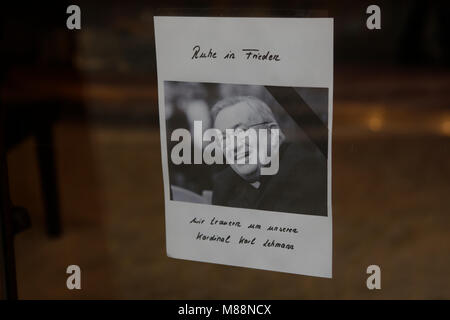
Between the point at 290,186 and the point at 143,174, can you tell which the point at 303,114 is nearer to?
the point at 290,186

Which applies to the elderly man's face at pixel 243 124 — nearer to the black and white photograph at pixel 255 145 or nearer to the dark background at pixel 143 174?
the black and white photograph at pixel 255 145

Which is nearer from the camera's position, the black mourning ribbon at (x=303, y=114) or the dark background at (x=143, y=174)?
the black mourning ribbon at (x=303, y=114)

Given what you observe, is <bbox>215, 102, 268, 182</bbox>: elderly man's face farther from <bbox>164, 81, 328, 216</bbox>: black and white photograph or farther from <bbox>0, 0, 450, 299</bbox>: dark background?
<bbox>0, 0, 450, 299</bbox>: dark background

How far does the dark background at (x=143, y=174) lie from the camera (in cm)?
74

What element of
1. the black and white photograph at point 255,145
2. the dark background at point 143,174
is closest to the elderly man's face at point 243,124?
the black and white photograph at point 255,145

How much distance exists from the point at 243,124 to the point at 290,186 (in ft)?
0.28

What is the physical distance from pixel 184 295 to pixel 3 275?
25cm

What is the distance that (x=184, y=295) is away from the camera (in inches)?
32.9

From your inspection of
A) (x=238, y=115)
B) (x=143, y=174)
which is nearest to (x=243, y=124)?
(x=238, y=115)

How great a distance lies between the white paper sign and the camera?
0.60 metres

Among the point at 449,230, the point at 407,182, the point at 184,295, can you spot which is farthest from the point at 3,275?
the point at 407,182

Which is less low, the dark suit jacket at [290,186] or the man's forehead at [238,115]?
the man's forehead at [238,115]

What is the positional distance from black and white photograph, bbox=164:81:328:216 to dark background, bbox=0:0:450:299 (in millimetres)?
71
